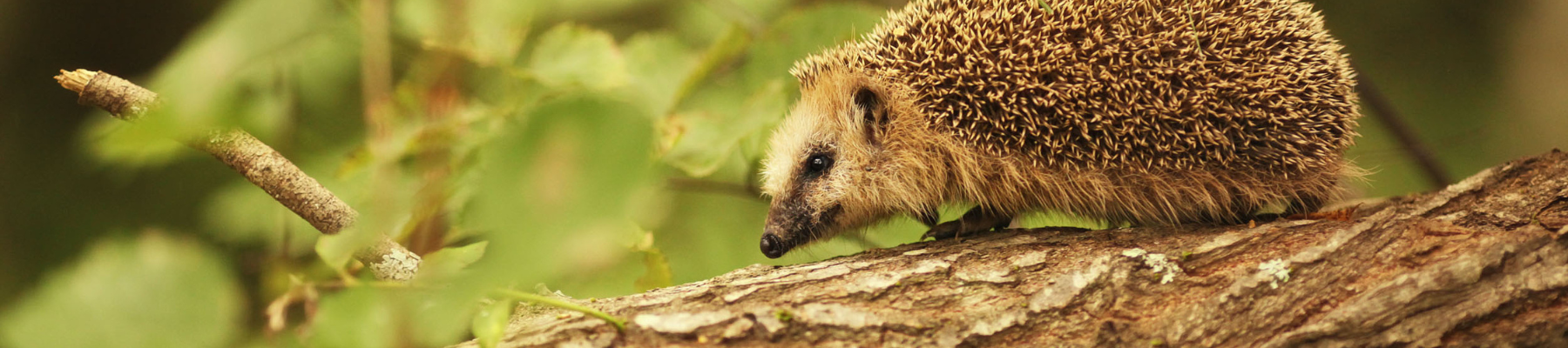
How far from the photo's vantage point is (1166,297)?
152cm

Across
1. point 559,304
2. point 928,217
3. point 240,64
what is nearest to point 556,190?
point 240,64

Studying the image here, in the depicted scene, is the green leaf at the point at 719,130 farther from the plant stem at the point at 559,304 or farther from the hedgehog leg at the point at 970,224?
the plant stem at the point at 559,304

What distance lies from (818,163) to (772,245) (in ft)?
0.86

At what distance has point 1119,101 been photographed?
1.74 meters

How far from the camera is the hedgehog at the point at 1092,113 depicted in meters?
1.74

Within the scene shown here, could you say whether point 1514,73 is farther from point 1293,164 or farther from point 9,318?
point 9,318

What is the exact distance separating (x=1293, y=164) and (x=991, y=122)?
633 millimetres

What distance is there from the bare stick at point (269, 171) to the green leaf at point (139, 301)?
16 cm

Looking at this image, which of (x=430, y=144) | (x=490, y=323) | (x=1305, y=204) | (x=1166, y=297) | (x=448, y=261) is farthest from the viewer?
(x=1305, y=204)

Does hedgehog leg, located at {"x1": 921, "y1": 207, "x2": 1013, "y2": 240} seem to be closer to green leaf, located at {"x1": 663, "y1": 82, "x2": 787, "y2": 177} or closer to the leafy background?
the leafy background

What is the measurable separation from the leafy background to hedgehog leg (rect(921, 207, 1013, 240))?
312 mm

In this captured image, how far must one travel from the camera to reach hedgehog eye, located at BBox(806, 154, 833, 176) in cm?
216

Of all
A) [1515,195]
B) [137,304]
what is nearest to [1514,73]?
[1515,195]

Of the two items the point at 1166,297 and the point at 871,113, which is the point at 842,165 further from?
the point at 1166,297
